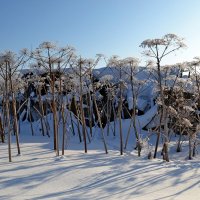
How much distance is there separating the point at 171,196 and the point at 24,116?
43.1 m

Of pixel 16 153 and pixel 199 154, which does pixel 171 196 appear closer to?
pixel 16 153

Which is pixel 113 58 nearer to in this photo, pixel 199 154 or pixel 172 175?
pixel 172 175

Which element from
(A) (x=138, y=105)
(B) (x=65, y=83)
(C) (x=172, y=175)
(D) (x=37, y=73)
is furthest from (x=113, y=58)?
(A) (x=138, y=105)

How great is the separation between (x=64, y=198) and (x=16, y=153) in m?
10.9

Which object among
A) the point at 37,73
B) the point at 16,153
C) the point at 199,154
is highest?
the point at 37,73

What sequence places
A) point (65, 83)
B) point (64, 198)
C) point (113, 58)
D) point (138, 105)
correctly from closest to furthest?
point (64, 198), point (113, 58), point (65, 83), point (138, 105)

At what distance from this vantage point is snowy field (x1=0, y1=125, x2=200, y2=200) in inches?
488

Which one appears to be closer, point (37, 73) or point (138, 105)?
point (37, 73)

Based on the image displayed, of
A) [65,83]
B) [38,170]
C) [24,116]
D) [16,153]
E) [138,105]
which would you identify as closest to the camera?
[38,170]

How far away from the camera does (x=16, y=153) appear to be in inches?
860

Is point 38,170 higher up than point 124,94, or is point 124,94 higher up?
point 124,94

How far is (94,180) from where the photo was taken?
1438 cm

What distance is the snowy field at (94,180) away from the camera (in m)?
12.4

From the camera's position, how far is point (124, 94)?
162ft
